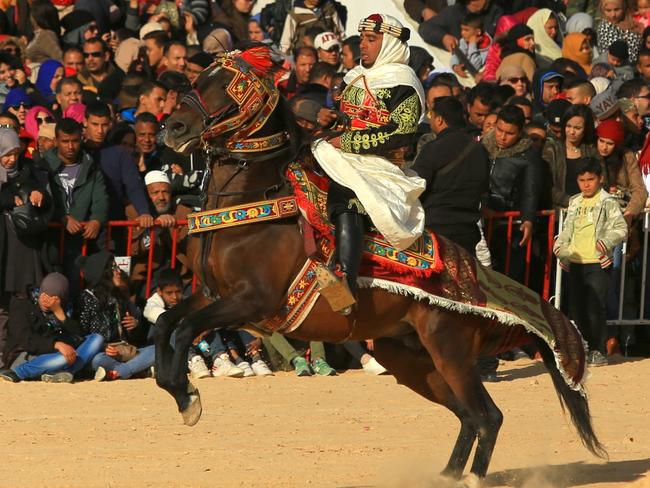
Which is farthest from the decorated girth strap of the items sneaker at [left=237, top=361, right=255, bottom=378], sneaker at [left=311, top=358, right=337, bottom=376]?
sneaker at [left=311, top=358, right=337, bottom=376]

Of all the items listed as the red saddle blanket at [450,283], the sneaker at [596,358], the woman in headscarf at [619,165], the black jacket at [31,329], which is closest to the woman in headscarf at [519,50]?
the woman in headscarf at [619,165]

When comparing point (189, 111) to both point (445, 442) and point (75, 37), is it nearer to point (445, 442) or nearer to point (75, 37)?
point (445, 442)

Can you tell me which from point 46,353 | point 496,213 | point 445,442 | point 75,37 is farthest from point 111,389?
point 75,37

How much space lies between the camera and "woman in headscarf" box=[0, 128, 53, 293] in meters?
11.9

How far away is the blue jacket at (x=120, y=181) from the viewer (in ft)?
41.6

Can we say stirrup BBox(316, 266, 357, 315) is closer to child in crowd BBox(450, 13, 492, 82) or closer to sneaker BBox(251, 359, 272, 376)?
sneaker BBox(251, 359, 272, 376)

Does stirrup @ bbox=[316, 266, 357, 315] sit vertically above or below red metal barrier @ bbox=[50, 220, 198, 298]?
above

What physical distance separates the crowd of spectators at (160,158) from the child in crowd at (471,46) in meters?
0.37

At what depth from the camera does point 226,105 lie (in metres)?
8.09

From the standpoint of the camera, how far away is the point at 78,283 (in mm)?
12344

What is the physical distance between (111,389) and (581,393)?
4.27m

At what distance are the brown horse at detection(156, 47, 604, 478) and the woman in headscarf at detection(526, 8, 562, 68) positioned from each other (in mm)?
9661

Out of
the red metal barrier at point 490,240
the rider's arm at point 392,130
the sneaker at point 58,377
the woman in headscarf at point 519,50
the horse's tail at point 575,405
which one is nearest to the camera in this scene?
the rider's arm at point 392,130

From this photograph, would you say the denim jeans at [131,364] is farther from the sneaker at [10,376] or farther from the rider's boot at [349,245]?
the rider's boot at [349,245]
